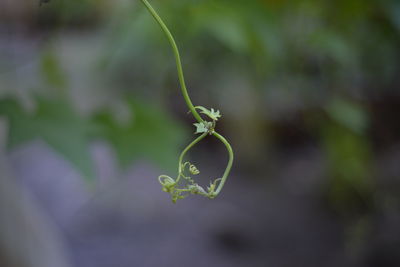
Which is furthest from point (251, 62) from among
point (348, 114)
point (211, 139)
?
point (211, 139)

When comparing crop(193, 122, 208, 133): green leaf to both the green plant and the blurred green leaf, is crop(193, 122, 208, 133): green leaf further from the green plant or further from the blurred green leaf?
the blurred green leaf

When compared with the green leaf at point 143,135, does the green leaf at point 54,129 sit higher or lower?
lower

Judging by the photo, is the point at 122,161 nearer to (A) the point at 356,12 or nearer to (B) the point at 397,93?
(A) the point at 356,12

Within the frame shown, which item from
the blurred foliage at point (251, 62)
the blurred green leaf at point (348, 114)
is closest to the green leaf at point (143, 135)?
the blurred foliage at point (251, 62)

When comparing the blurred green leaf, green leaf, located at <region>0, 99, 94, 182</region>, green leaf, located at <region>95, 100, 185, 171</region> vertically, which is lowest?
green leaf, located at <region>0, 99, 94, 182</region>

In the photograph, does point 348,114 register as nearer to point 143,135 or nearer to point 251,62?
point 251,62

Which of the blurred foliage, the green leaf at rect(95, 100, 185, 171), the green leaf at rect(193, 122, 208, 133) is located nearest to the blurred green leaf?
the blurred foliage

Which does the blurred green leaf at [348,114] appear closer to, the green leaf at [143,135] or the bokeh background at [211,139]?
the bokeh background at [211,139]
